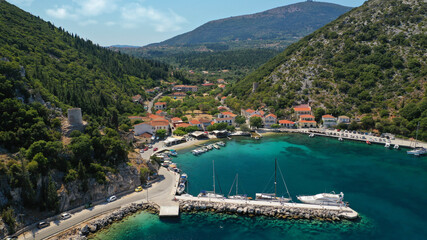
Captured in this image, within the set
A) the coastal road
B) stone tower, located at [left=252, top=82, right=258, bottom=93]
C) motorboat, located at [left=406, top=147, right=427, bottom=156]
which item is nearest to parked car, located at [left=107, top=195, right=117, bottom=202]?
the coastal road

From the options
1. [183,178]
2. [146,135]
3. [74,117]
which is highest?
[74,117]

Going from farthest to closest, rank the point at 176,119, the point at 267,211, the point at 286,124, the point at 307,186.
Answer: the point at 286,124
the point at 176,119
the point at 307,186
the point at 267,211

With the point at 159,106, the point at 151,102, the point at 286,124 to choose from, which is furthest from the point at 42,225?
the point at 151,102

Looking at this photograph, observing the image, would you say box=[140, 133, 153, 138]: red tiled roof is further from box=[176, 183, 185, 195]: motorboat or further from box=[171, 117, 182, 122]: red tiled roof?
box=[176, 183, 185, 195]: motorboat

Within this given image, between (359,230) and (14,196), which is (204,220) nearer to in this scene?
(359,230)

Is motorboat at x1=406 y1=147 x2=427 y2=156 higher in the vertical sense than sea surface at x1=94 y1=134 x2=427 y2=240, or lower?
higher

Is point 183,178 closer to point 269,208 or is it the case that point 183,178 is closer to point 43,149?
point 269,208

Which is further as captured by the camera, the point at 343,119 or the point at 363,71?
the point at 363,71

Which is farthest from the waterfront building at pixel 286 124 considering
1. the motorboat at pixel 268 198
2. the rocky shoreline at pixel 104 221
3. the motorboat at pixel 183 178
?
the rocky shoreline at pixel 104 221
